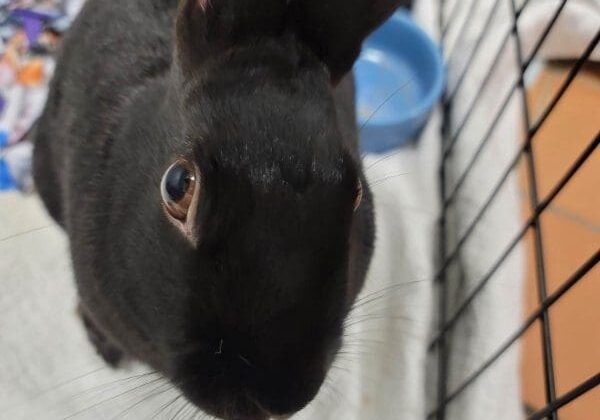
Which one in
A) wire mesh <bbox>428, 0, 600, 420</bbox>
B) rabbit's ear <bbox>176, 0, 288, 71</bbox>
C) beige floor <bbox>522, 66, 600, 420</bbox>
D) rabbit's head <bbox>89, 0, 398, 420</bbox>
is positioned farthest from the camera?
beige floor <bbox>522, 66, 600, 420</bbox>

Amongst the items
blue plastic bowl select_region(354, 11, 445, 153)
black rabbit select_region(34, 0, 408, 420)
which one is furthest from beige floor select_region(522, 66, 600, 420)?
black rabbit select_region(34, 0, 408, 420)

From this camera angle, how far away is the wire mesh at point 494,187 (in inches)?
39.1

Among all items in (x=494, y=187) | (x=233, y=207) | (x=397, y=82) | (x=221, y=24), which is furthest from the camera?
(x=397, y=82)

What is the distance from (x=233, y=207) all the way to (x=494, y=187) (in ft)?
3.21

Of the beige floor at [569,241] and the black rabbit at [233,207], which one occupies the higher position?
the black rabbit at [233,207]

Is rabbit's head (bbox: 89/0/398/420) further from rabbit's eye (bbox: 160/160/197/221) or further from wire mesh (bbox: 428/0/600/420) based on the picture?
wire mesh (bbox: 428/0/600/420)

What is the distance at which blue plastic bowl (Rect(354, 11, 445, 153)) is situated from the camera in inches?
63.7

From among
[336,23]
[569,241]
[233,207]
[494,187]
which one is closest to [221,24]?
[336,23]

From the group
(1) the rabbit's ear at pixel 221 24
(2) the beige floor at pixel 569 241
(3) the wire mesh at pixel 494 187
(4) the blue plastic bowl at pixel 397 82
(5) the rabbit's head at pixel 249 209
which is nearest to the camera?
(5) the rabbit's head at pixel 249 209

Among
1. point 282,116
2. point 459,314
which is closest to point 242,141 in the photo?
point 282,116

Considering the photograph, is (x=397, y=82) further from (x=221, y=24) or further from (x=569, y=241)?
(x=221, y=24)

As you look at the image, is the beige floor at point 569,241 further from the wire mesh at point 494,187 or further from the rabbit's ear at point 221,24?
the rabbit's ear at point 221,24

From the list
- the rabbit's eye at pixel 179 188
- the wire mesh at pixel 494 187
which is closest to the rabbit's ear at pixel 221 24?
the rabbit's eye at pixel 179 188

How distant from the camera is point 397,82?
1841mm
